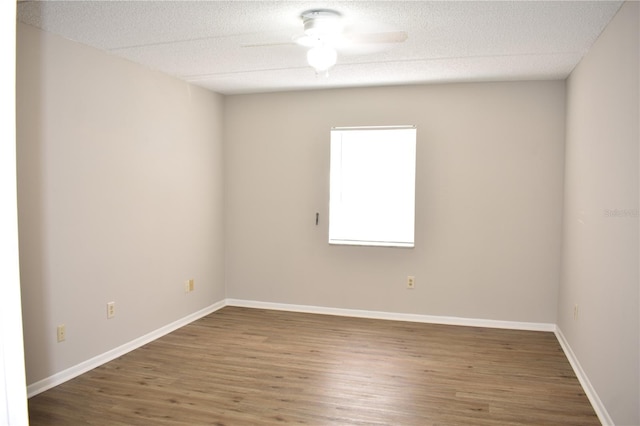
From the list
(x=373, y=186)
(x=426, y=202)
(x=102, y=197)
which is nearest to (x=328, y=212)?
(x=373, y=186)

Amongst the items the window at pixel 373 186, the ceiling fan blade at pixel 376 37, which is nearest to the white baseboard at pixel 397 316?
→ the window at pixel 373 186

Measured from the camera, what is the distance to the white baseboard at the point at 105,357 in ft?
9.77

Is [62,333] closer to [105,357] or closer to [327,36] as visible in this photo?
[105,357]

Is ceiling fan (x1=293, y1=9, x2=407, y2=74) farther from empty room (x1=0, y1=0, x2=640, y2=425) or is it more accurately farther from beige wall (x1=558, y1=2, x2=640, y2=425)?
beige wall (x1=558, y1=2, x2=640, y2=425)

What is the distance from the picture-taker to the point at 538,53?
343 centimetres

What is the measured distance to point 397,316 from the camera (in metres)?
4.77

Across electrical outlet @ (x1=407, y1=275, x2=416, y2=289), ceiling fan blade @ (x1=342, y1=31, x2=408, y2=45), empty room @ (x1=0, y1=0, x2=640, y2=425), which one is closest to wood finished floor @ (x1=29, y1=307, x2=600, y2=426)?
empty room @ (x1=0, y1=0, x2=640, y2=425)

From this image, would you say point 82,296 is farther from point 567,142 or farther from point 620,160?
point 567,142

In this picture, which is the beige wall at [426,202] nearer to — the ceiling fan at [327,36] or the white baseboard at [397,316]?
the white baseboard at [397,316]

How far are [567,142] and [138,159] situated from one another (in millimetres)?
3606

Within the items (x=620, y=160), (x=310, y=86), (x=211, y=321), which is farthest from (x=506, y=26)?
(x=211, y=321)

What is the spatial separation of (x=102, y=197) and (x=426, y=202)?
9.33ft

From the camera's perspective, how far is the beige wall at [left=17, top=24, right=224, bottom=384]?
2.94 meters

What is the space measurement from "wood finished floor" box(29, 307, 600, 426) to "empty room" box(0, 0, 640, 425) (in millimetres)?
22
